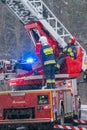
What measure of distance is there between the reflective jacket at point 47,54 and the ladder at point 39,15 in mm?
1087

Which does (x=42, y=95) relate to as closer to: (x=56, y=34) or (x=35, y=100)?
(x=35, y=100)

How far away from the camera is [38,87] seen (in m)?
14.0

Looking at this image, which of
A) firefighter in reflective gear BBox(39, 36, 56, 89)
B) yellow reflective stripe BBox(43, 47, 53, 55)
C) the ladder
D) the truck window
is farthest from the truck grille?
the ladder

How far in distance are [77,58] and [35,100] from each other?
2121 mm

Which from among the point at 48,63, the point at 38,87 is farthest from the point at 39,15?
the point at 38,87

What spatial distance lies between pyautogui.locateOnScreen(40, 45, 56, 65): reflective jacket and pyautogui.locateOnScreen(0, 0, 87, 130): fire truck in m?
0.37

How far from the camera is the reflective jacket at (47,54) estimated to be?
42.7ft

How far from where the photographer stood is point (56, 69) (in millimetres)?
13492

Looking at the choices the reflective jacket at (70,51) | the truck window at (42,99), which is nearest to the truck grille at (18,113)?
the truck window at (42,99)

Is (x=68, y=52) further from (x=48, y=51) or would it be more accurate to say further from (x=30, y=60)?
(x=30, y=60)

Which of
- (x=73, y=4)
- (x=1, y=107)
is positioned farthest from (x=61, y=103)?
(x=73, y=4)

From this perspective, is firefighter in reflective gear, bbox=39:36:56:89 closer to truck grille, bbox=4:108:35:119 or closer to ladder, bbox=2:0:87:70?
truck grille, bbox=4:108:35:119

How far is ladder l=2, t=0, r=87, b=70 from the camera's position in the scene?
1427 cm

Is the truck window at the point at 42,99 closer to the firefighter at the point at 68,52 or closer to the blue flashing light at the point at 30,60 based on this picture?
the firefighter at the point at 68,52
